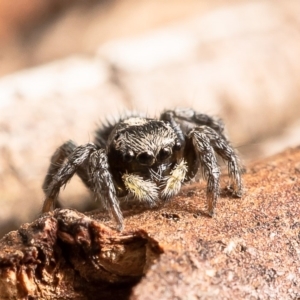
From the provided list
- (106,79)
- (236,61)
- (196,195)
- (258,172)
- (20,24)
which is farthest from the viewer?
(20,24)

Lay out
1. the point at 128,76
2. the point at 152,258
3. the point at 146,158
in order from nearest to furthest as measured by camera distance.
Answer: the point at 152,258 → the point at 146,158 → the point at 128,76

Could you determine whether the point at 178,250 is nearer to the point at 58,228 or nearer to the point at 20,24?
the point at 58,228

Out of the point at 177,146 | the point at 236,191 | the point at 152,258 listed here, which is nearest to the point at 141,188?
the point at 177,146

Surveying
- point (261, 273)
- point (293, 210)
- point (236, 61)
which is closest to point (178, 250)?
point (261, 273)

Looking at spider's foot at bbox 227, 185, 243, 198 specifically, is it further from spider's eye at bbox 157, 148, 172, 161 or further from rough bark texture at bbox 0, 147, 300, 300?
spider's eye at bbox 157, 148, 172, 161

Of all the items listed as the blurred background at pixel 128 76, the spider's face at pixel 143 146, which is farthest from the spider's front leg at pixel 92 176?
the blurred background at pixel 128 76

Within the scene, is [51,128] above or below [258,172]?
above

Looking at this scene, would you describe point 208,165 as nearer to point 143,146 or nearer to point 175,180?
point 175,180
